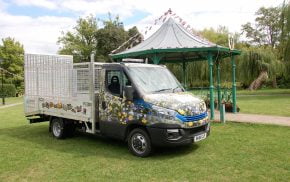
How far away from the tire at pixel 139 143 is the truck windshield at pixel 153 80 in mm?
1001

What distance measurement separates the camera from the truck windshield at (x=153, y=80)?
698 centimetres

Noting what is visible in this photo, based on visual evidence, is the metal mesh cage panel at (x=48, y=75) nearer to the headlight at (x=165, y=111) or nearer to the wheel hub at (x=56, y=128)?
the wheel hub at (x=56, y=128)

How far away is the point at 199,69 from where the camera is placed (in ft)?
99.0

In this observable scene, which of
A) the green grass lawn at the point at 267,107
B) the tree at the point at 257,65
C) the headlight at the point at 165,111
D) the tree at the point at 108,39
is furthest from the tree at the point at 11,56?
the headlight at the point at 165,111

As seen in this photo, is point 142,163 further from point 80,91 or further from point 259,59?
point 259,59

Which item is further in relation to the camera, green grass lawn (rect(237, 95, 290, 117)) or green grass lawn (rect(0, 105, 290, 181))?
green grass lawn (rect(237, 95, 290, 117))

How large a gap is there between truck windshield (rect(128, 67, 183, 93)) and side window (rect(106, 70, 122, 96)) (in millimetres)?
349

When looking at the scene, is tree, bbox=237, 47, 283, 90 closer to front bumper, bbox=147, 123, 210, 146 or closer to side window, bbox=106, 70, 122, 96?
side window, bbox=106, 70, 122, 96

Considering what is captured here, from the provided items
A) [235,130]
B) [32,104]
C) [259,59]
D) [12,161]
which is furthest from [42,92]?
[259,59]

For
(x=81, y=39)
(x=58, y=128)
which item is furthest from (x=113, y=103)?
(x=81, y=39)

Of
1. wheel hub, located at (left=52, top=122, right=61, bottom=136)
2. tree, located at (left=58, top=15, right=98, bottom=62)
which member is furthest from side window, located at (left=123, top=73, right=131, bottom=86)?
tree, located at (left=58, top=15, right=98, bottom=62)

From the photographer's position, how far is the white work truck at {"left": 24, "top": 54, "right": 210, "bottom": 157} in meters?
6.44

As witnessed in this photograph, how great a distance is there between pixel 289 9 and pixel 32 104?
2230 centimetres

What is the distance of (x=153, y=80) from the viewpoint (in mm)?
7352
